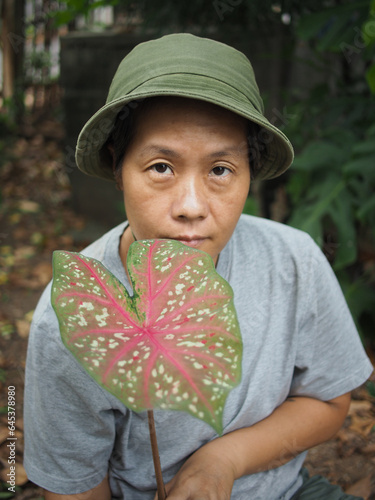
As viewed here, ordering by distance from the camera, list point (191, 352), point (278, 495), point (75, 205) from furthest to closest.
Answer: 1. point (75, 205)
2. point (278, 495)
3. point (191, 352)

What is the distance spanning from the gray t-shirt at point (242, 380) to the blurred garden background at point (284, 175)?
195 mm

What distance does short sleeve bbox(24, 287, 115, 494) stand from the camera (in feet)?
3.47

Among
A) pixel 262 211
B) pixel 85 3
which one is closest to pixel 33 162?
pixel 262 211

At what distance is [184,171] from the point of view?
93cm

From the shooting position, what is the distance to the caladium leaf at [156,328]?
0.55 meters

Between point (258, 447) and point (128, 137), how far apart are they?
761 millimetres

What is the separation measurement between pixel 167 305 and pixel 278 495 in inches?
34.4

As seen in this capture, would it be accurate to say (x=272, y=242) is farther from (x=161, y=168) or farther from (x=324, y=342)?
(x=161, y=168)

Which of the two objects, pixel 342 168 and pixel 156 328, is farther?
pixel 342 168

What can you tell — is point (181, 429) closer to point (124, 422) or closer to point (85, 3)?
point (124, 422)

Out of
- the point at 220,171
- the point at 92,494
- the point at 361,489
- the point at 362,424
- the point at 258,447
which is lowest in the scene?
the point at 362,424

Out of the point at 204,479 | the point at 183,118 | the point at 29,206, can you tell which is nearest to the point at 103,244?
the point at 183,118

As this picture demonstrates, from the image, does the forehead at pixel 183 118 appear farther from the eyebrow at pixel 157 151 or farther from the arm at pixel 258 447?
the arm at pixel 258 447

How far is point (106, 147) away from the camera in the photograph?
1.15m
